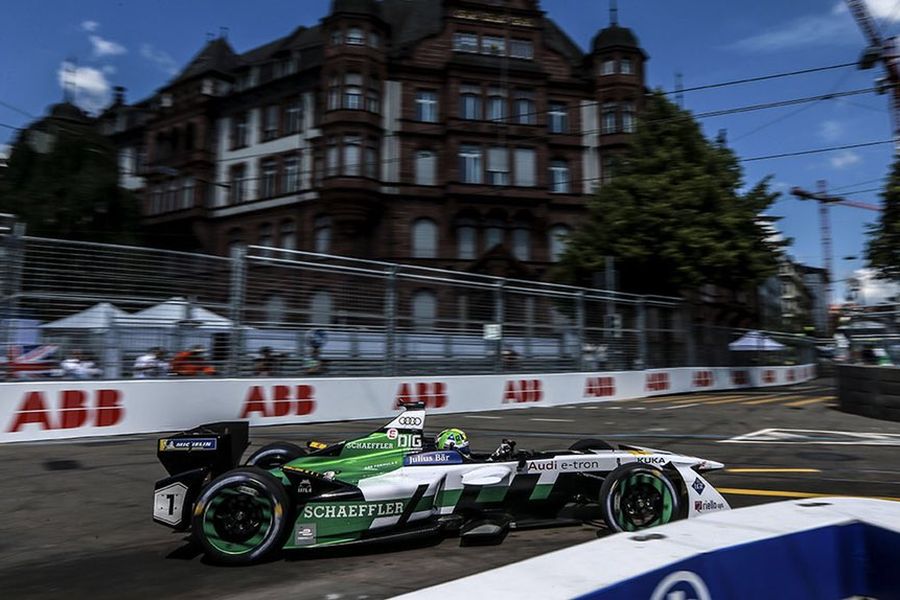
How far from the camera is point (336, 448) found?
5266mm

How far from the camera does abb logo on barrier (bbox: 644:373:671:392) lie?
20750 millimetres

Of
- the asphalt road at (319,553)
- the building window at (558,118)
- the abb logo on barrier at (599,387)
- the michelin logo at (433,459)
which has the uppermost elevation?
the building window at (558,118)

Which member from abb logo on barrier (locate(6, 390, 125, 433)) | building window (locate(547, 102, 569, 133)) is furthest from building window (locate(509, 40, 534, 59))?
abb logo on barrier (locate(6, 390, 125, 433))

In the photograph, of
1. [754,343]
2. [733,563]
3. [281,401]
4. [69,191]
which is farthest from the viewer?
[69,191]

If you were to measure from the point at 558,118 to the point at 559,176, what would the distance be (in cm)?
331

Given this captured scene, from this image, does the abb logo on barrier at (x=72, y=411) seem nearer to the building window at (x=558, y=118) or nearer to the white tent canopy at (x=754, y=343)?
the white tent canopy at (x=754, y=343)

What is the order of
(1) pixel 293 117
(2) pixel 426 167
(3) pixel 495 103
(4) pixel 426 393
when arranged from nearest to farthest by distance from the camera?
(4) pixel 426 393, (2) pixel 426 167, (3) pixel 495 103, (1) pixel 293 117

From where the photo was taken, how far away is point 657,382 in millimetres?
21172

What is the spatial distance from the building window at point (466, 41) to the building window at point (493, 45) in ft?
1.38

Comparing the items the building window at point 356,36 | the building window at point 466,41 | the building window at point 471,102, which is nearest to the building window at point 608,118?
the building window at point 471,102

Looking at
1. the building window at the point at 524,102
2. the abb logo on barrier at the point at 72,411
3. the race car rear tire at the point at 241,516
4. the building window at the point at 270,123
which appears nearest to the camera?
the race car rear tire at the point at 241,516

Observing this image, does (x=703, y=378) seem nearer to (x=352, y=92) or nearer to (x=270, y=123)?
(x=352, y=92)

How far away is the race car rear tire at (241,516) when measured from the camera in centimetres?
441

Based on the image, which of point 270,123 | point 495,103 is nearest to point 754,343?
point 495,103
